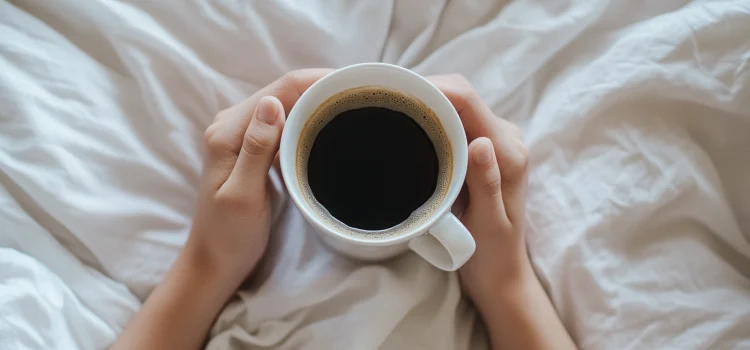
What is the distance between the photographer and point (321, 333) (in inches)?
28.0

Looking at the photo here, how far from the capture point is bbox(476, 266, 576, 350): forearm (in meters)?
0.71

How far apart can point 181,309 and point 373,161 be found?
32cm

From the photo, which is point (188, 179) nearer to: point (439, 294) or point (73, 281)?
point (73, 281)

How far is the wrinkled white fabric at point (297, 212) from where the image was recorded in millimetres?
716

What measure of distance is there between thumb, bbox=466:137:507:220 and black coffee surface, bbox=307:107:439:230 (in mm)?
47

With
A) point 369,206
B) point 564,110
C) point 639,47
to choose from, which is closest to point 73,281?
point 369,206

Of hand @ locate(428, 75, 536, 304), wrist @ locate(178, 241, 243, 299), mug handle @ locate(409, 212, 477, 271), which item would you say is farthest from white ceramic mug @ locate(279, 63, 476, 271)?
wrist @ locate(178, 241, 243, 299)

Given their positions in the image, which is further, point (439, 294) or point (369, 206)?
point (439, 294)

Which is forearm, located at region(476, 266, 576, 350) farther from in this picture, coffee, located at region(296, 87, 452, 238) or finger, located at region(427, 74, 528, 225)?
coffee, located at region(296, 87, 452, 238)

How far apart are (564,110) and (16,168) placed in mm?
756

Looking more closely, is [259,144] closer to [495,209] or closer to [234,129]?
[234,129]

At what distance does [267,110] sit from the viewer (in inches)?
23.6

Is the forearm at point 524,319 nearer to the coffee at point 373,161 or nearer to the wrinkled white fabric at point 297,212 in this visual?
the wrinkled white fabric at point 297,212

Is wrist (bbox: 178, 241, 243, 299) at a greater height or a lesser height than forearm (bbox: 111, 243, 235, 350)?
greater
